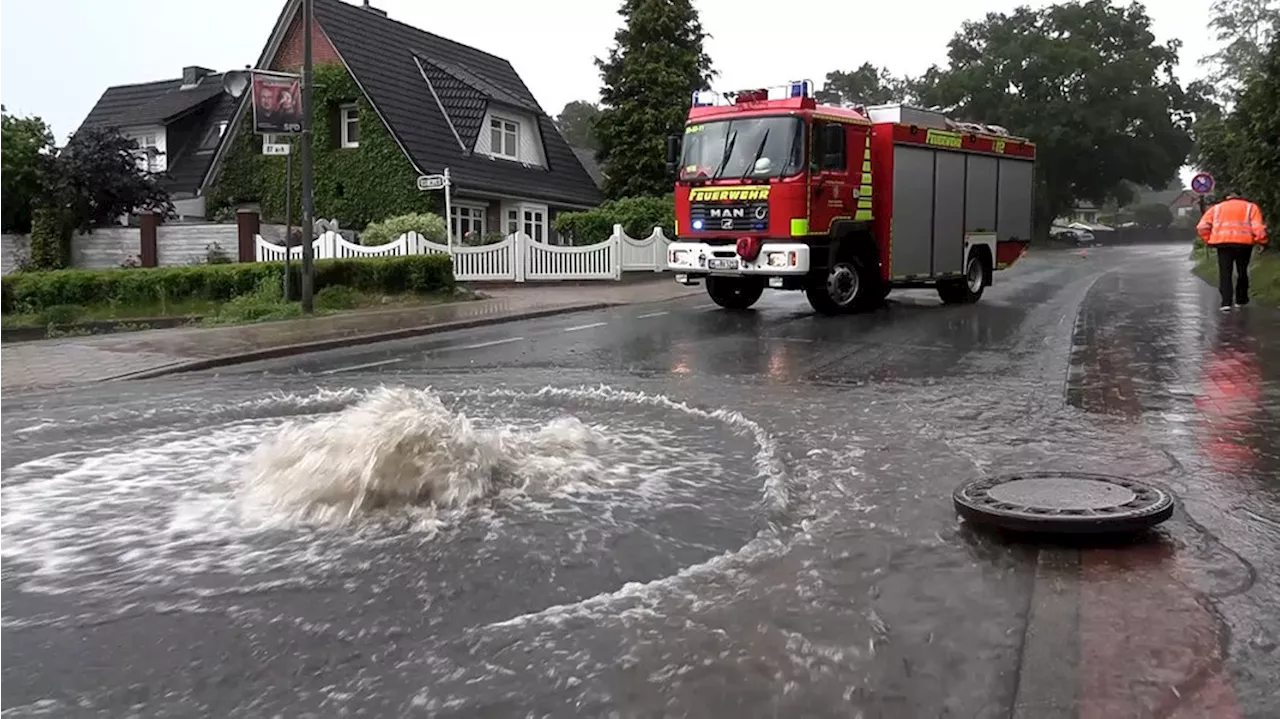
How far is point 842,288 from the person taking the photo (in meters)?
16.9

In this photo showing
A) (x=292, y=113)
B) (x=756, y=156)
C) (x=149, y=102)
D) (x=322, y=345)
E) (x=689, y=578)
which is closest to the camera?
(x=689, y=578)

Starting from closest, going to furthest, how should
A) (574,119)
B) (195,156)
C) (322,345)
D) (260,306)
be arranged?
(322,345) < (260,306) < (195,156) < (574,119)

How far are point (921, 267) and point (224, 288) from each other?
467 inches

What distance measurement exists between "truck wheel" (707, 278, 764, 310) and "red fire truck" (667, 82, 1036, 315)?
2 cm

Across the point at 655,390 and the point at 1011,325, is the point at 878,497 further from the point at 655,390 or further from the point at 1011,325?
the point at 1011,325

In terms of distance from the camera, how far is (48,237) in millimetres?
30188

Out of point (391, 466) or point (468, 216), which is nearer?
point (391, 466)

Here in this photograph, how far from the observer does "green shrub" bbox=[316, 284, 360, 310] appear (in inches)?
720

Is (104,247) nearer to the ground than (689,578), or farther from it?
farther from it

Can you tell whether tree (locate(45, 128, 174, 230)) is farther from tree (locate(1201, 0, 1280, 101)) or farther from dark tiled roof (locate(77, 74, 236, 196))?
tree (locate(1201, 0, 1280, 101))

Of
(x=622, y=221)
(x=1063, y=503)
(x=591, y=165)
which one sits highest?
(x=591, y=165)

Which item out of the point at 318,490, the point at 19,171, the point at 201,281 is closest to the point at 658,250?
the point at 201,281

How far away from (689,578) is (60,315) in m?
18.6

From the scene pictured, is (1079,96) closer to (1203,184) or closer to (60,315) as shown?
(1203,184)
